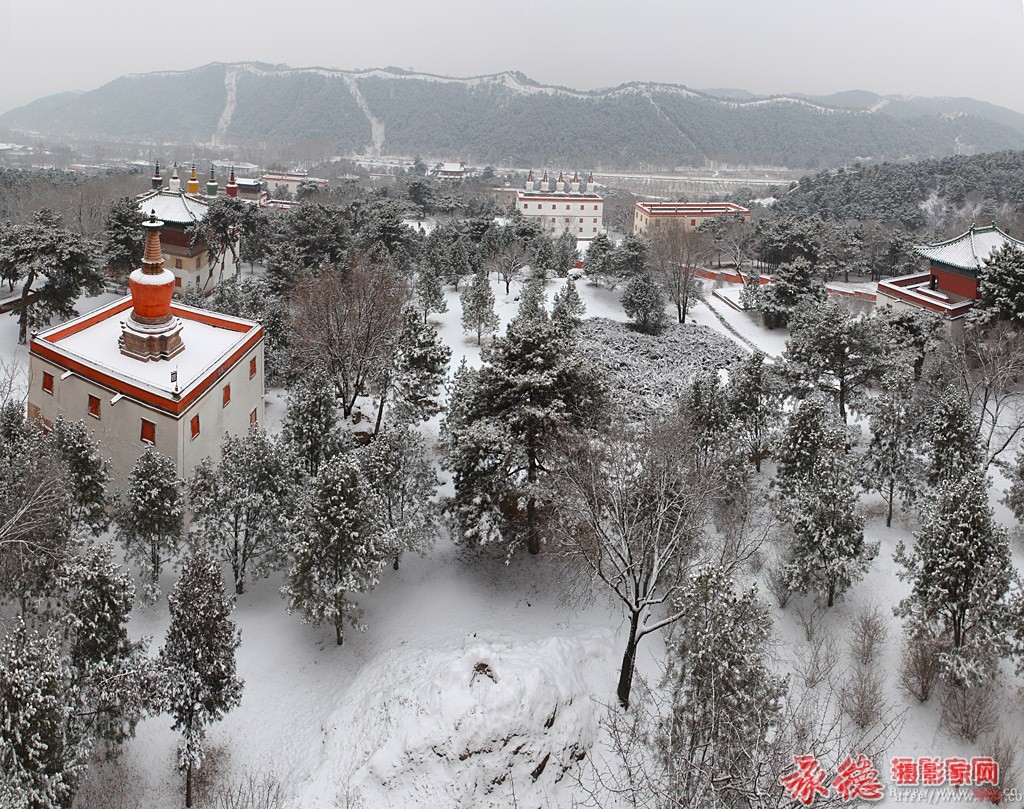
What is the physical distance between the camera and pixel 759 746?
962 cm

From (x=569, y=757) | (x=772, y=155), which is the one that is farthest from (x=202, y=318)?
(x=772, y=155)

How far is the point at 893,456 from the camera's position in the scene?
1973cm

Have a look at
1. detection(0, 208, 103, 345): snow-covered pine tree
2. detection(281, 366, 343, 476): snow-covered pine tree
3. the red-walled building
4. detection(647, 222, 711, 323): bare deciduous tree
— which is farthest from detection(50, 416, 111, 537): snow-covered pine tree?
detection(647, 222, 711, 323): bare deciduous tree

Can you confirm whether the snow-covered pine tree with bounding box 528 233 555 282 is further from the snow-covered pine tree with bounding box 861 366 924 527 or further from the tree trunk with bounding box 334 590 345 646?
the tree trunk with bounding box 334 590 345 646

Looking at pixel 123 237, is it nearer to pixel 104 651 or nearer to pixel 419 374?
pixel 419 374

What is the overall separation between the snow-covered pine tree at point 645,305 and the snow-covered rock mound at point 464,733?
2512 centimetres

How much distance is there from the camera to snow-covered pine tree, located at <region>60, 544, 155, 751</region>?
→ 12195 mm

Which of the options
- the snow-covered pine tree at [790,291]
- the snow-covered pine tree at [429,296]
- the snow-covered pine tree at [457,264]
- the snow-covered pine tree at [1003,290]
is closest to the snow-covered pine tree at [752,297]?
the snow-covered pine tree at [790,291]

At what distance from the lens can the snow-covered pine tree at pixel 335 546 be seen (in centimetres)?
1505

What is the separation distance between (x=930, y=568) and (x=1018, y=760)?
11.2 feet

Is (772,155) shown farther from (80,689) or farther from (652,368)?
(80,689)

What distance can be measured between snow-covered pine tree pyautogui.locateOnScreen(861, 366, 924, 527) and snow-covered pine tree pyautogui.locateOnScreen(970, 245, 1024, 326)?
9.17m

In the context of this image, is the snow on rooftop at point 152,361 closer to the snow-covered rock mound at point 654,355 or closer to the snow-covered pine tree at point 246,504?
the snow-covered pine tree at point 246,504

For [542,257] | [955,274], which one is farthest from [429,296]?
[955,274]
